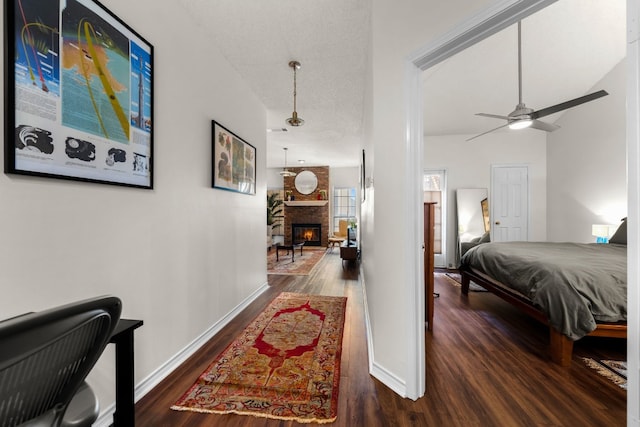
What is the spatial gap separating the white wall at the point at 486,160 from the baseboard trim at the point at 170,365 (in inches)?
181

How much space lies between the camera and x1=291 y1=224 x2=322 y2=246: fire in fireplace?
861 centimetres

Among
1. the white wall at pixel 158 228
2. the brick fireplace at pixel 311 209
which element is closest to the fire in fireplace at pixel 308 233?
the brick fireplace at pixel 311 209

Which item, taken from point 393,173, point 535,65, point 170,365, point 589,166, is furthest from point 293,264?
point 589,166

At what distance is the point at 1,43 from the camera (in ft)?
3.14

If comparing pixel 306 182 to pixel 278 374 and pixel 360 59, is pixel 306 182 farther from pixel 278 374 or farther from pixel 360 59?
pixel 278 374

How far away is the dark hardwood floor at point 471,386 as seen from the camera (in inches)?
53.9

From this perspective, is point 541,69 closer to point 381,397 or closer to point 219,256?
point 381,397

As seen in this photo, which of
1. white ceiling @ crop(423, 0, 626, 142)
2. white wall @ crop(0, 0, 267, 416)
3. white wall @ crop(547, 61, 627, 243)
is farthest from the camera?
white wall @ crop(547, 61, 627, 243)

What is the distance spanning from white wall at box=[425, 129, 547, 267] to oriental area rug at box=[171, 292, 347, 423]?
4.03m

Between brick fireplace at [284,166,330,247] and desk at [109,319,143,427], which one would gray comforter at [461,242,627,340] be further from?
brick fireplace at [284,166,330,247]

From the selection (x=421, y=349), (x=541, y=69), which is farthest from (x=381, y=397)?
(x=541, y=69)

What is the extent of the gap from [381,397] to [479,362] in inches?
35.3

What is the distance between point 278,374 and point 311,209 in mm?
7035

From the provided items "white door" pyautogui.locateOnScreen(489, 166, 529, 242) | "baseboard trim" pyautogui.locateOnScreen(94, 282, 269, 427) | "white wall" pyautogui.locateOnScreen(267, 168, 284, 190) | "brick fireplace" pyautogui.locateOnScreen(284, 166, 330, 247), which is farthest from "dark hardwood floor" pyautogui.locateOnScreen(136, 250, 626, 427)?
"white wall" pyautogui.locateOnScreen(267, 168, 284, 190)
